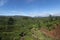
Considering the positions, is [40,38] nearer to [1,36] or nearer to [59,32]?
[1,36]

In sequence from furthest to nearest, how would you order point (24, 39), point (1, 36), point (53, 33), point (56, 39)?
1. point (53, 33)
2. point (56, 39)
3. point (1, 36)
4. point (24, 39)

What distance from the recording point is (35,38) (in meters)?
28.6

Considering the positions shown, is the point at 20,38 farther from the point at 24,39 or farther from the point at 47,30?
the point at 47,30

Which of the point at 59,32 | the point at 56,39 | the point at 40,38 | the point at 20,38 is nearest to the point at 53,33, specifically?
the point at 59,32

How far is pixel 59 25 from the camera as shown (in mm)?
39969

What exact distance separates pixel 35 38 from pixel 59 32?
11261mm

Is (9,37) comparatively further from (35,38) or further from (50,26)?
(50,26)

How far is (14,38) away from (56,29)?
14909mm

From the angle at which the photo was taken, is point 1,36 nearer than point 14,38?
No

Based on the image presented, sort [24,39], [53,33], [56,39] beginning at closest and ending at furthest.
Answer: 1. [24,39]
2. [56,39]
3. [53,33]

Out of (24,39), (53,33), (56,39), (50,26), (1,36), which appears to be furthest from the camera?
(50,26)

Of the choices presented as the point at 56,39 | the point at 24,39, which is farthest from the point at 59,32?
the point at 24,39

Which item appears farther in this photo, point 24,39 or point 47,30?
point 47,30

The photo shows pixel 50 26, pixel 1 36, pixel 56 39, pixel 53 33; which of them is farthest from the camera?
pixel 50 26
